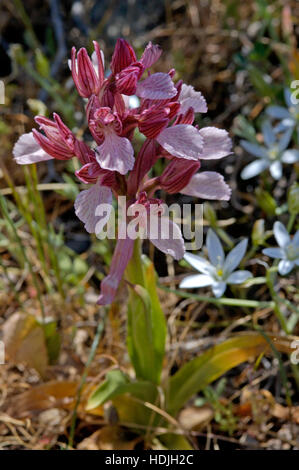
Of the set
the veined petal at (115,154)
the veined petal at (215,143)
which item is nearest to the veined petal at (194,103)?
the veined petal at (215,143)

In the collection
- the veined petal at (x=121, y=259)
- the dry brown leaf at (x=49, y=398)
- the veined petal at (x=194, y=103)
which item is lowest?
the dry brown leaf at (x=49, y=398)

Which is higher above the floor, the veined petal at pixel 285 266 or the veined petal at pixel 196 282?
the veined petal at pixel 285 266

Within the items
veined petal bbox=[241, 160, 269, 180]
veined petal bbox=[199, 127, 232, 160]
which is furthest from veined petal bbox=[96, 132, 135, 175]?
veined petal bbox=[241, 160, 269, 180]

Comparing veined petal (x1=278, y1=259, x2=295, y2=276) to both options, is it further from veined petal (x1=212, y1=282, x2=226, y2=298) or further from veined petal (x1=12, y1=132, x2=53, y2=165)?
veined petal (x1=12, y1=132, x2=53, y2=165)

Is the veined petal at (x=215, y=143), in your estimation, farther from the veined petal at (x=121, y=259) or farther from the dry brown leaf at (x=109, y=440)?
the dry brown leaf at (x=109, y=440)

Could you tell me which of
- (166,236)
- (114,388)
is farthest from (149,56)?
(114,388)

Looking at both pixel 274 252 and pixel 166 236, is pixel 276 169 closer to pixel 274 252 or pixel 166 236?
pixel 274 252
